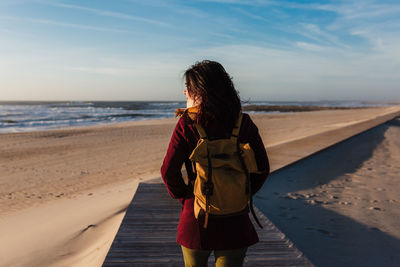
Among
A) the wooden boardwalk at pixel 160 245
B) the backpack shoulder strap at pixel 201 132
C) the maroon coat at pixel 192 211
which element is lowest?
the wooden boardwalk at pixel 160 245

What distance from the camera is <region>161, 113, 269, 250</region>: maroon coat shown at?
1508 millimetres

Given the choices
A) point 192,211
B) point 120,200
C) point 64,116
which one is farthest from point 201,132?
point 64,116

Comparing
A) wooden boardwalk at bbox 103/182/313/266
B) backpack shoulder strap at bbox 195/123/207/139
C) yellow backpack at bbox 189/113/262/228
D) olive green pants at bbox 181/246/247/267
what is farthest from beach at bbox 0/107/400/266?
backpack shoulder strap at bbox 195/123/207/139

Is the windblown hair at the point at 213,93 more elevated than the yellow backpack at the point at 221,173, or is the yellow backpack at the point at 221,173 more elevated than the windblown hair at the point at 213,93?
the windblown hair at the point at 213,93

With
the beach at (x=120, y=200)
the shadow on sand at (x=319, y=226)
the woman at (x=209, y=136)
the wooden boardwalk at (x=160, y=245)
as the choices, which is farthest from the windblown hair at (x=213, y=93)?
the shadow on sand at (x=319, y=226)

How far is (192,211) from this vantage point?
157cm

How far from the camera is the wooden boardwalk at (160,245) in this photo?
9.61ft

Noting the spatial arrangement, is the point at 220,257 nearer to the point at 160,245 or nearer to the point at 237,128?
the point at 237,128

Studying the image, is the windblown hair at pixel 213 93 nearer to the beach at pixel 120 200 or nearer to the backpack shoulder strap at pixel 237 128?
the backpack shoulder strap at pixel 237 128

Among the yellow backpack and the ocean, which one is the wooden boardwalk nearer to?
the ocean

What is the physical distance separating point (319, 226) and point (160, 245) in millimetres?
2678

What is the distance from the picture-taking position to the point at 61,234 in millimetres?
4855

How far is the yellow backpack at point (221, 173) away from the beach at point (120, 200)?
98.7 inches

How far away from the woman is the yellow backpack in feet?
0.16
